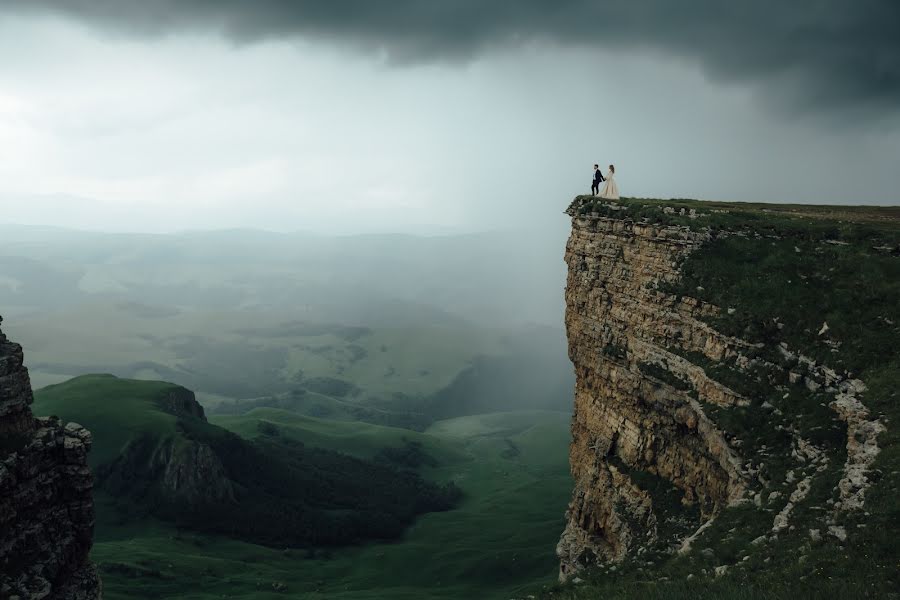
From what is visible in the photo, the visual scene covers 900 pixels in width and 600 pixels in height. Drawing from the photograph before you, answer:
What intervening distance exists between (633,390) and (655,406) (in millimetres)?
2369

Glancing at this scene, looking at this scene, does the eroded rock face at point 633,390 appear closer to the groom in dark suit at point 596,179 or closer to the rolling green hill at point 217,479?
the groom in dark suit at point 596,179

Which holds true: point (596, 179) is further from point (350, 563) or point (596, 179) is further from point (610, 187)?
point (350, 563)

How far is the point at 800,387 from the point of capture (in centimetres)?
2675

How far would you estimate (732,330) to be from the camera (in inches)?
1189

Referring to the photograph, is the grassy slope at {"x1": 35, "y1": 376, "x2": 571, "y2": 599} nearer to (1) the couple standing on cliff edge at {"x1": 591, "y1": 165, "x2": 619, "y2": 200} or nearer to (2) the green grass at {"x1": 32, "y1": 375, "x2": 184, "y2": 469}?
(2) the green grass at {"x1": 32, "y1": 375, "x2": 184, "y2": 469}

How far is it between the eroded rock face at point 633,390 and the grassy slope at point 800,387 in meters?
1.24

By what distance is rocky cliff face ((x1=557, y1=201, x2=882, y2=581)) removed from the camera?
2500cm

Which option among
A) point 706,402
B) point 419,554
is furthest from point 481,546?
point 706,402

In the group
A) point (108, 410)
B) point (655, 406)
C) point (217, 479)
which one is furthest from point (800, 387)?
point (108, 410)

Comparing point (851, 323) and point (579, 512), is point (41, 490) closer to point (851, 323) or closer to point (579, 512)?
point (579, 512)

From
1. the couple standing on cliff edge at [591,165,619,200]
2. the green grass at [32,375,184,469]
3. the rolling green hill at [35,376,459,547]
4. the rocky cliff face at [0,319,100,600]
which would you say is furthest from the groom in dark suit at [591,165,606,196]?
the green grass at [32,375,184,469]

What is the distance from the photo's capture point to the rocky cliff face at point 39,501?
2298 centimetres

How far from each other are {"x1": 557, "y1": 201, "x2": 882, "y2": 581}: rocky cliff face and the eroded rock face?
0.08 metres

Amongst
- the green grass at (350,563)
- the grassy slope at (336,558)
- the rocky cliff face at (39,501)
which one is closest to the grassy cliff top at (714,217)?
the rocky cliff face at (39,501)
